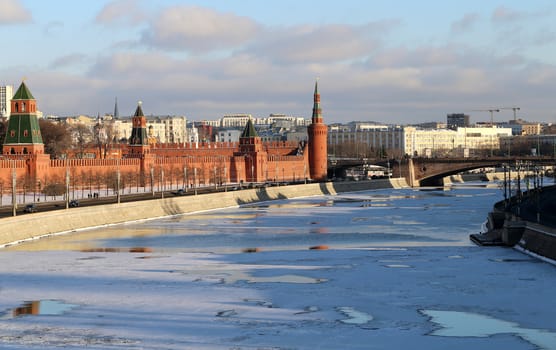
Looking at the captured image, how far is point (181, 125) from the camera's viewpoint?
189500 mm

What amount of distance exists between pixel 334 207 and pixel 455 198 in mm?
12403

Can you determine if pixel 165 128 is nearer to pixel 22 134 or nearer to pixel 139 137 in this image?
pixel 139 137

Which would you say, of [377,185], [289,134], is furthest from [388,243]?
[289,134]

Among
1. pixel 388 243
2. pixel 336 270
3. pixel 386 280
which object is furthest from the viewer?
pixel 388 243

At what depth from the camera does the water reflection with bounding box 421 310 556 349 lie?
1909 centimetres

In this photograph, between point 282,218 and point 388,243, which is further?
point 282,218

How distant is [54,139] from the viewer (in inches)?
3622

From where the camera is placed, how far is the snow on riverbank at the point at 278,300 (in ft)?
62.6

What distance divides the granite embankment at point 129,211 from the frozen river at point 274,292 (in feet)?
3.19

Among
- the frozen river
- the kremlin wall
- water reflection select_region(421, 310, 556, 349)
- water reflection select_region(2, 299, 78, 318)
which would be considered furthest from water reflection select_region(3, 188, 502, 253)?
water reflection select_region(421, 310, 556, 349)

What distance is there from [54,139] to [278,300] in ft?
235

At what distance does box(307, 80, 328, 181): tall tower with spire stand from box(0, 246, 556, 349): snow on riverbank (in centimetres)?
6444

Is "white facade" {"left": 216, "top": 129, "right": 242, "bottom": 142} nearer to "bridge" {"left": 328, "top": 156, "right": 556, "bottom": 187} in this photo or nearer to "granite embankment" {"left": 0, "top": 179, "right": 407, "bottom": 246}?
"bridge" {"left": 328, "top": 156, "right": 556, "bottom": 187}

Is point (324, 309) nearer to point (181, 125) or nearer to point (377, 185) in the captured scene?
point (377, 185)
